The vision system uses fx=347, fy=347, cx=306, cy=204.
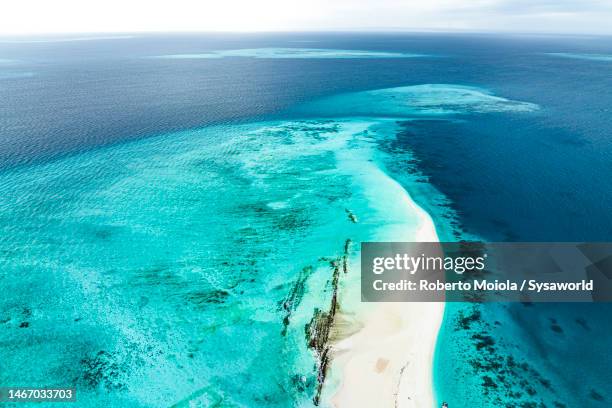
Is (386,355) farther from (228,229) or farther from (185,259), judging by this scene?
(228,229)

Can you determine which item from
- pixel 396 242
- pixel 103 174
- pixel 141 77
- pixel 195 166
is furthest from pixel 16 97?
pixel 396 242

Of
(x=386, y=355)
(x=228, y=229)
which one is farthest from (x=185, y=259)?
(x=386, y=355)

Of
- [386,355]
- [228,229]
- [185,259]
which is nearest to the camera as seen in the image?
[386,355]

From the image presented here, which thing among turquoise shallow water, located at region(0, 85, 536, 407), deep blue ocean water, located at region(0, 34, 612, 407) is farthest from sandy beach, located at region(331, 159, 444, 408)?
turquoise shallow water, located at region(0, 85, 536, 407)

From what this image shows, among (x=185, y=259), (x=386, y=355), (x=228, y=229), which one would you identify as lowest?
(x=386, y=355)

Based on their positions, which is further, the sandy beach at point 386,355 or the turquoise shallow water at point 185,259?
the turquoise shallow water at point 185,259

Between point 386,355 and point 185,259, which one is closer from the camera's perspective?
point 386,355

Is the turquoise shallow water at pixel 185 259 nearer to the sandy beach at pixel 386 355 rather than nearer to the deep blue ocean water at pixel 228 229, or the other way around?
the deep blue ocean water at pixel 228 229

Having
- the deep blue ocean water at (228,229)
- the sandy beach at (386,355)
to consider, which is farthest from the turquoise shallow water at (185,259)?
the sandy beach at (386,355)
